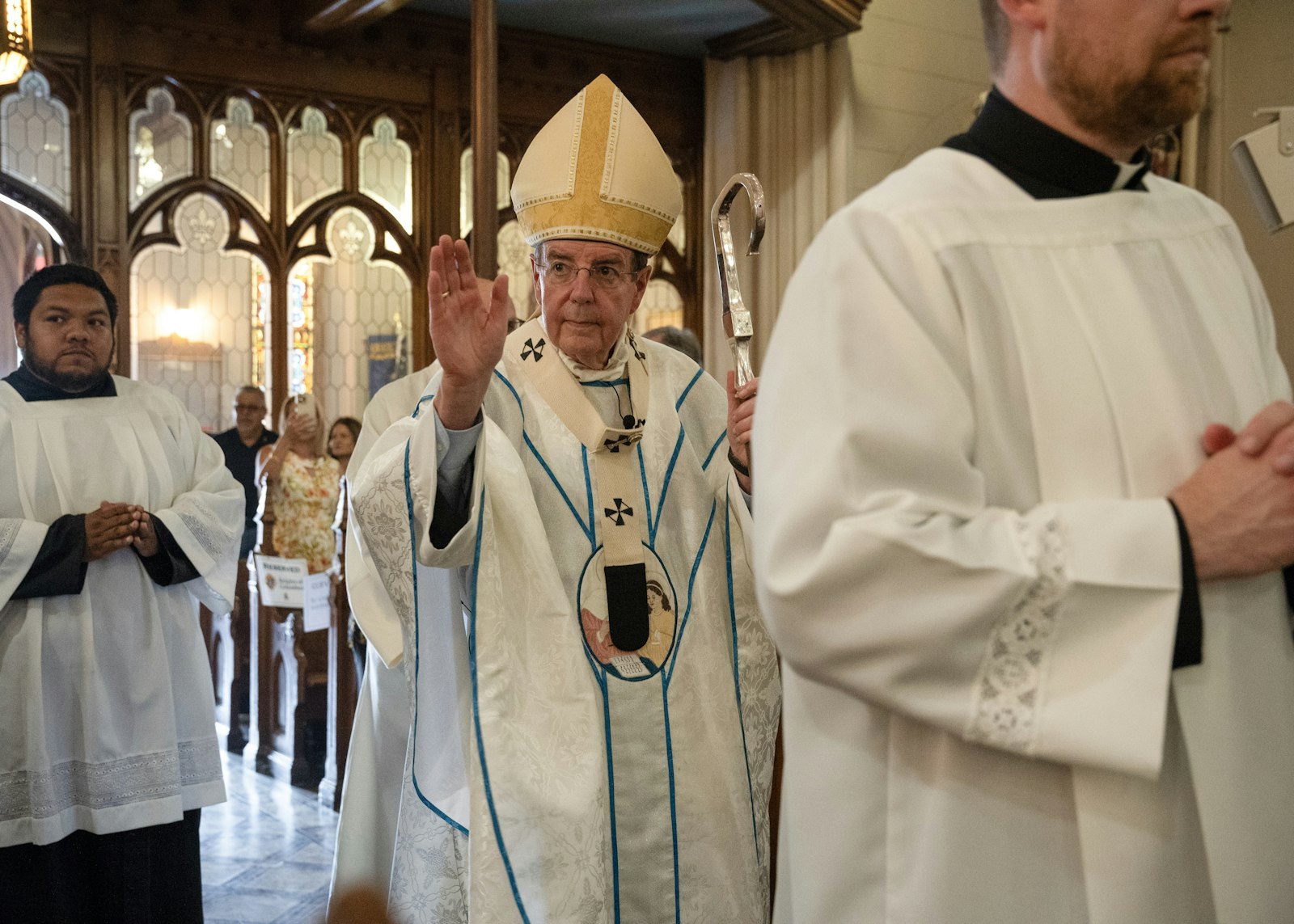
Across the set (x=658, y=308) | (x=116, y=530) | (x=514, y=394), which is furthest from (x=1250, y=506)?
(x=658, y=308)

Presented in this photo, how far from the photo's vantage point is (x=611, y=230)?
8.52 ft

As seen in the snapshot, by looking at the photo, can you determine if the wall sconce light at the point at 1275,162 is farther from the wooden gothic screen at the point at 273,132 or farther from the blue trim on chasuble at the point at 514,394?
the wooden gothic screen at the point at 273,132

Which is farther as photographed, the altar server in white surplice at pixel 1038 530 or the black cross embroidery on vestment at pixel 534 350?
the black cross embroidery on vestment at pixel 534 350

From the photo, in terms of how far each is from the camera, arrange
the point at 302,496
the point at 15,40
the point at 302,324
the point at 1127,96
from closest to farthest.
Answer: the point at 1127,96 → the point at 15,40 → the point at 302,496 → the point at 302,324

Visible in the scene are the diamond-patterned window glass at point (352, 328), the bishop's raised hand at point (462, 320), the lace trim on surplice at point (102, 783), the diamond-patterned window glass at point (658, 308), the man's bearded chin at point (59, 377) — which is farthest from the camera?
the diamond-patterned window glass at point (658, 308)

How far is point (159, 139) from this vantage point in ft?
23.6

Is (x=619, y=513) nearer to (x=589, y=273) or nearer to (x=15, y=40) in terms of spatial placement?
(x=589, y=273)

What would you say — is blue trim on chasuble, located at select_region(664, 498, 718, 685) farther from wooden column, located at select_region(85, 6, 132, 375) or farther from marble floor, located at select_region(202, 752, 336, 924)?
wooden column, located at select_region(85, 6, 132, 375)

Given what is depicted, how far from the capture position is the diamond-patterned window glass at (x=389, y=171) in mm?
7441

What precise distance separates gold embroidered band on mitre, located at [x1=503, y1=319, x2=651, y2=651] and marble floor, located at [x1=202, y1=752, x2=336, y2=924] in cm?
206

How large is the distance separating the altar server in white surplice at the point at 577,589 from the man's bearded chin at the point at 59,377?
1.91 meters

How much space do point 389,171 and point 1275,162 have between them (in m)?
6.69

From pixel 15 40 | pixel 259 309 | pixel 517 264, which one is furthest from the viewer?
pixel 259 309

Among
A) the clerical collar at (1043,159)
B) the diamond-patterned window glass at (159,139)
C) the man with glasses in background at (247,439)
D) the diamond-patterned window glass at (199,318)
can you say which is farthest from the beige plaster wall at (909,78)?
the clerical collar at (1043,159)
